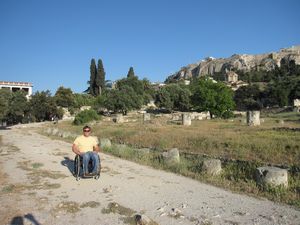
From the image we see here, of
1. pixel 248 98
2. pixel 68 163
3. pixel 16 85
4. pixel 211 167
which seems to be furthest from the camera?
pixel 16 85

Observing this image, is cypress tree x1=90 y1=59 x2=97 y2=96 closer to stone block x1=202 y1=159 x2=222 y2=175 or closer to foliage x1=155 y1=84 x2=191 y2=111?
foliage x1=155 y1=84 x2=191 y2=111

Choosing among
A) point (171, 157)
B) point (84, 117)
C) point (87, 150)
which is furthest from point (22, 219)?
point (84, 117)

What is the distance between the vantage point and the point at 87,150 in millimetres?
9672

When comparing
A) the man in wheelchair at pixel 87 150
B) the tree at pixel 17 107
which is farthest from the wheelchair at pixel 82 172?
the tree at pixel 17 107

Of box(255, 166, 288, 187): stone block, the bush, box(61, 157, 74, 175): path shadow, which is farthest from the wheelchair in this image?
the bush

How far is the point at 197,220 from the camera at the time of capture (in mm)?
5902

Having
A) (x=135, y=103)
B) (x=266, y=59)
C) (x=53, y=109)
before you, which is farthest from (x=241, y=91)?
(x=266, y=59)

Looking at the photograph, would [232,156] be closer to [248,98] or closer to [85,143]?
[85,143]

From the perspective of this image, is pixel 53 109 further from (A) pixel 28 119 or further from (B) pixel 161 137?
(B) pixel 161 137

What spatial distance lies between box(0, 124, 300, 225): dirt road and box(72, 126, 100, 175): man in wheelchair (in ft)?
1.22

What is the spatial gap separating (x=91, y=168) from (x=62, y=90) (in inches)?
2509

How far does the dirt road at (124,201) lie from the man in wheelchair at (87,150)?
37 cm

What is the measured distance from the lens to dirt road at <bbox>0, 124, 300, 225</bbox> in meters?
6.00

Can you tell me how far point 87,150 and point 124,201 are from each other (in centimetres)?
297
